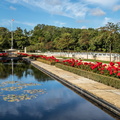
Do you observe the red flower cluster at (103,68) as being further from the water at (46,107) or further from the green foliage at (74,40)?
the green foliage at (74,40)

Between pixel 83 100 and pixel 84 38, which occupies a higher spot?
pixel 84 38

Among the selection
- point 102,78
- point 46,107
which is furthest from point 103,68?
point 46,107

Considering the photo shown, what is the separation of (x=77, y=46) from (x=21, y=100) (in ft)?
248

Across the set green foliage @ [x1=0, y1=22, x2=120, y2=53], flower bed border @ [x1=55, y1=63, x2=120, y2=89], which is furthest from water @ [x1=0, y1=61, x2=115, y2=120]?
green foliage @ [x1=0, y1=22, x2=120, y2=53]

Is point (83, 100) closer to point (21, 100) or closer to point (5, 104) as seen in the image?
point (21, 100)

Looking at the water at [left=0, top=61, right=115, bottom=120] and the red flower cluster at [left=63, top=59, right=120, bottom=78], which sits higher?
the red flower cluster at [left=63, top=59, right=120, bottom=78]

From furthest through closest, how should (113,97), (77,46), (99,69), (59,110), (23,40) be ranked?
1. (23,40)
2. (77,46)
3. (99,69)
4. (113,97)
5. (59,110)

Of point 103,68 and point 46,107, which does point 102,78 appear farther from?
point 46,107

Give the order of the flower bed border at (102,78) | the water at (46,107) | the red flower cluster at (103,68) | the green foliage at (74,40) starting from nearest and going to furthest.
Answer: the water at (46,107) → the flower bed border at (102,78) → the red flower cluster at (103,68) → the green foliage at (74,40)

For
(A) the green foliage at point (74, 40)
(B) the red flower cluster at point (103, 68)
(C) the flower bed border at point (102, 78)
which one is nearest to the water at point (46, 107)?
(C) the flower bed border at point (102, 78)

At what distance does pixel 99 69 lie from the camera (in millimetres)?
12461

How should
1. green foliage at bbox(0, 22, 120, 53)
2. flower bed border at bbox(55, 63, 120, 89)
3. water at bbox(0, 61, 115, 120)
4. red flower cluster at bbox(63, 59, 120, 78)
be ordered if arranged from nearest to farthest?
water at bbox(0, 61, 115, 120)
flower bed border at bbox(55, 63, 120, 89)
red flower cluster at bbox(63, 59, 120, 78)
green foliage at bbox(0, 22, 120, 53)

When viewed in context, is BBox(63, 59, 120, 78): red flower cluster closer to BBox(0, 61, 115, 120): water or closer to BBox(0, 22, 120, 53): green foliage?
BBox(0, 61, 115, 120): water

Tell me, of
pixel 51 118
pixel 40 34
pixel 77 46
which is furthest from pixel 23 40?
pixel 51 118
